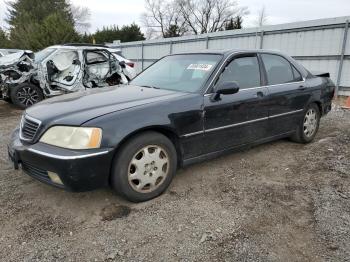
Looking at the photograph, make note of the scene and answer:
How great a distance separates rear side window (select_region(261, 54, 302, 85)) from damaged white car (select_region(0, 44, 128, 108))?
17.6ft

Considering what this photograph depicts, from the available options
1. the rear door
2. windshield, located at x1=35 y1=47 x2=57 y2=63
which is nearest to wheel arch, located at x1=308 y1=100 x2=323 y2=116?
the rear door

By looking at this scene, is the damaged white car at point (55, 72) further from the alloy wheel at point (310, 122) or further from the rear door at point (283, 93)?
the alloy wheel at point (310, 122)

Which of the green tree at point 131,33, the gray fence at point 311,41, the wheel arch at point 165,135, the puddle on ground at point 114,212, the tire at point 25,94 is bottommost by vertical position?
the puddle on ground at point 114,212

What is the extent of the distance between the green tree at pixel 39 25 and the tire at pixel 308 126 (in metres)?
25.6

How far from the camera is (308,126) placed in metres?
5.20

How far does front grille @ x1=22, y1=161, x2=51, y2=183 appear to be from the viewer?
9.56 ft

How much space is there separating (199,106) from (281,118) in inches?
66.4

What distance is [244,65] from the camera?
4.18 m

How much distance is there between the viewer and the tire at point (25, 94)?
800 centimetres

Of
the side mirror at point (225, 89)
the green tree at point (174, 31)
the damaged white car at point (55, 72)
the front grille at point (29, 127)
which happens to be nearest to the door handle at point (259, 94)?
the side mirror at point (225, 89)

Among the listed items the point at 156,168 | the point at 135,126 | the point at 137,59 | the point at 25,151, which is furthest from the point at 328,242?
the point at 137,59

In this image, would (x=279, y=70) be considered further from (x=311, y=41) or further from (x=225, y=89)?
(x=311, y=41)

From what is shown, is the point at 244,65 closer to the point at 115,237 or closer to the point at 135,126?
the point at 135,126

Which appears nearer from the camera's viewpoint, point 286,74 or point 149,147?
point 149,147
